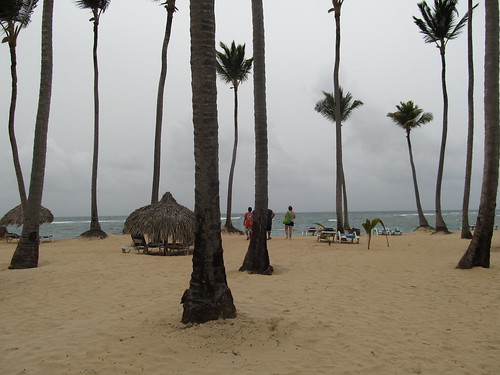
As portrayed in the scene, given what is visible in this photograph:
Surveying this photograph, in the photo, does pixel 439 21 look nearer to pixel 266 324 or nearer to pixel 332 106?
pixel 332 106

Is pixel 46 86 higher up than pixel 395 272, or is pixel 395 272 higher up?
pixel 46 86

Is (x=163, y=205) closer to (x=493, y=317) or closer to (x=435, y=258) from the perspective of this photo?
(x=435, y=258)

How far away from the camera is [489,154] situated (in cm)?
941

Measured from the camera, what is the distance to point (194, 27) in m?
5.26

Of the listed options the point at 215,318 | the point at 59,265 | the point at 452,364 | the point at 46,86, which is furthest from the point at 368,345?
the point at 46,86

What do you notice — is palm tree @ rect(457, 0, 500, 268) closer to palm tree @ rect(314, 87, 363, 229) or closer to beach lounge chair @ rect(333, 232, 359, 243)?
beach lounge chair @ rect(333, 232, 359, 243)

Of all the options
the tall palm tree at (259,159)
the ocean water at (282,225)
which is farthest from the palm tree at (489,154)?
the ocean water at (282,225)

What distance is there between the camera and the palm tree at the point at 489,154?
367 inches

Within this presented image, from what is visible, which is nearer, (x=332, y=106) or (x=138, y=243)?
(x=138, y=243)

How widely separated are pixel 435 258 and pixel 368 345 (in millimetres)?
8207

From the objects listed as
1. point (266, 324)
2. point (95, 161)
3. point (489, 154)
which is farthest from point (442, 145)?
point (266, 324)

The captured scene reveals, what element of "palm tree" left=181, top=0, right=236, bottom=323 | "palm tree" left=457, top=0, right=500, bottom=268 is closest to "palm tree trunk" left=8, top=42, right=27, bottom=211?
"palm tree" left=181, top=0, right=236, bottom=323

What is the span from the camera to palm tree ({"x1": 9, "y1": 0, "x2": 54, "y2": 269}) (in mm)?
10289

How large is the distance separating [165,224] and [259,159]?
20.0ft
